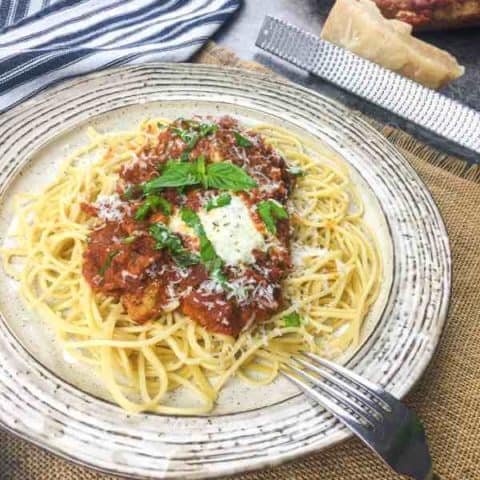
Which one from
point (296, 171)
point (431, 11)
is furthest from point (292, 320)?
point (431, 11)

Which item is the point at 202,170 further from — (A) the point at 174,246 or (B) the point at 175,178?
(A) the point at 174,246

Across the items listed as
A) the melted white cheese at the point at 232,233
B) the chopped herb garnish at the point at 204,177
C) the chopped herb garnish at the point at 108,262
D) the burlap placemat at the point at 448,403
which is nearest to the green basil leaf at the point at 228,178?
the chopped herb garnish at the point at 204,177

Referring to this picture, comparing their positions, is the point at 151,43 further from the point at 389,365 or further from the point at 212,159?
the point at 389,365

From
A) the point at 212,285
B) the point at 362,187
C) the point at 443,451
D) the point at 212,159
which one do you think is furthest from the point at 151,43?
the point at 443,451

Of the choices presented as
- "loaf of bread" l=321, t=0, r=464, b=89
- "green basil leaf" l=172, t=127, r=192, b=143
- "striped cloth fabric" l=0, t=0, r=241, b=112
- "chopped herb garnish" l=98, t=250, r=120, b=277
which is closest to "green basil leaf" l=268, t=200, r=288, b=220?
"green basil leaf" l=172, t=127, r=192, b=143

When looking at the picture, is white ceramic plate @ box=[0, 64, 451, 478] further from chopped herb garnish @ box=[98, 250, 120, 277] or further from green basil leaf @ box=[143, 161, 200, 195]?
green basil leaf @ box=[143, 161, 200, 195]

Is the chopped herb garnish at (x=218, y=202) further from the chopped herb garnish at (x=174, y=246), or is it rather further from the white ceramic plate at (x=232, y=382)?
the white ceramic plate at (x=232, y=382)
